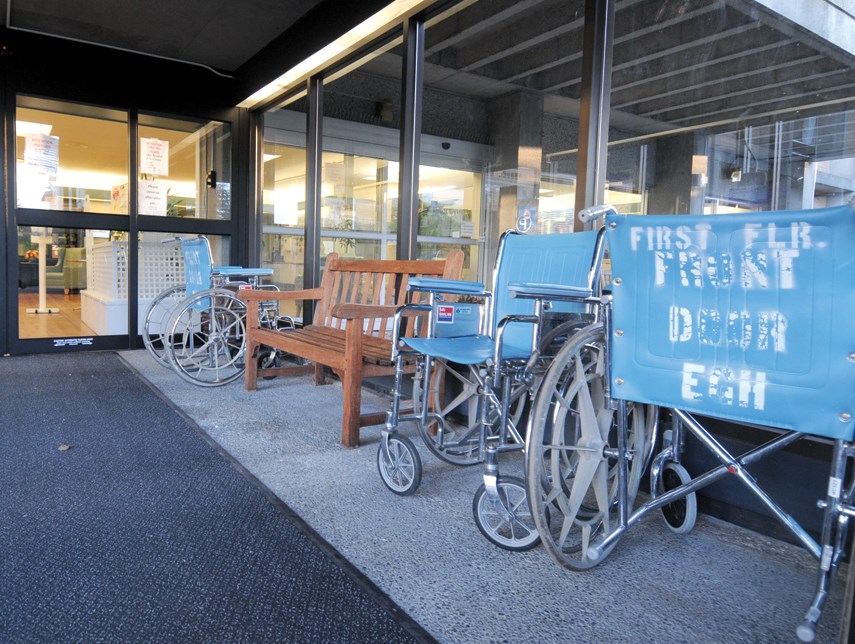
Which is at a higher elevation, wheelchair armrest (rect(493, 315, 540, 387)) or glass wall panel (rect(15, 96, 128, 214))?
glass wall panel (rect(15, 96, 128, 214))

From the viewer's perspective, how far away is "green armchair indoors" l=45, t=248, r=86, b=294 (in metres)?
5.13

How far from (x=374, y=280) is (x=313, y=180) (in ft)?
5.18

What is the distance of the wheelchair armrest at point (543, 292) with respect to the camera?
1600mm

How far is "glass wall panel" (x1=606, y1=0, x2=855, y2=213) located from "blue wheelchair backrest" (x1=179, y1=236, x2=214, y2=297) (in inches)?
101

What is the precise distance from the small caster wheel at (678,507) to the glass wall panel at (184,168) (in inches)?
188

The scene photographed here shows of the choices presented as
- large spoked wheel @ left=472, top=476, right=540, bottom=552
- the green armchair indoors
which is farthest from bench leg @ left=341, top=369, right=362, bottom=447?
the green armchair indoors

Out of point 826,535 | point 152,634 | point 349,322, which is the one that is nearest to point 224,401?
point 349,322

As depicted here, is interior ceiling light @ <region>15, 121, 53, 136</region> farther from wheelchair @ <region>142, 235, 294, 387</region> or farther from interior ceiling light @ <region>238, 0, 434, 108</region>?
wheelchair @ <region>142, 235, 294, 387</region>

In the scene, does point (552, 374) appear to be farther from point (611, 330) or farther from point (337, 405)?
point (337, 405)

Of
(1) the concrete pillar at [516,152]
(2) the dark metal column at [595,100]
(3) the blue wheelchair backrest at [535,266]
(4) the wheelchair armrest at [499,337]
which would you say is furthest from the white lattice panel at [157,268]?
(4) the wheelchair armrest at [499,337]

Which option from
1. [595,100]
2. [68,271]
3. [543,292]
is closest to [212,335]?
[68,271]

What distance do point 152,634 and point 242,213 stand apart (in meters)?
4.84

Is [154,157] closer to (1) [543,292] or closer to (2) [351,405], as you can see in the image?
(2) [351,405]

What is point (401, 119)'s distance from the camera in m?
3.70
